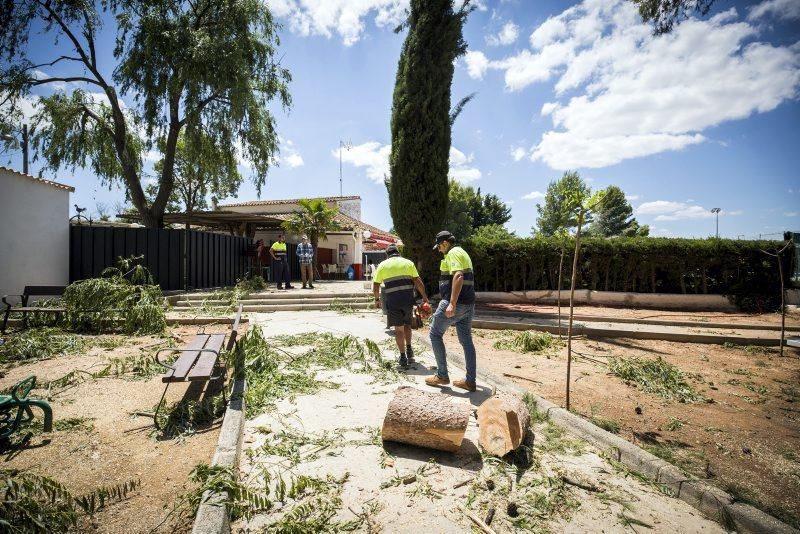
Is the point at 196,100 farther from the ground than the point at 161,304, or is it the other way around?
the point at 196,100

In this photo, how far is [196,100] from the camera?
14.7 metres

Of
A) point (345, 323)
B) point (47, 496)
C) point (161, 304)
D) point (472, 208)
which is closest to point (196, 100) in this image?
point (161, 304)

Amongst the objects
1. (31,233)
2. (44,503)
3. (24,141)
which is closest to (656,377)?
(44,503)

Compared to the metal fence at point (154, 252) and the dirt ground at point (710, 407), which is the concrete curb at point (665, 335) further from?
the metal fence at point (154, 252)

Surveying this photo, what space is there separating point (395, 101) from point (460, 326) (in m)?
11.1

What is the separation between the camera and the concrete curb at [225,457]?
7.13 feet

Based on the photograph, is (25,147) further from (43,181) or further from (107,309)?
(107,309)

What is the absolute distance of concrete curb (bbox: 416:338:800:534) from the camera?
230 cm

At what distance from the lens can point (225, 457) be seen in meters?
2.90

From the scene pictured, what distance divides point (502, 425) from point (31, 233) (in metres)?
14.0

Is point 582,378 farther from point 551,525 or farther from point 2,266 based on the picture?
point 2,266

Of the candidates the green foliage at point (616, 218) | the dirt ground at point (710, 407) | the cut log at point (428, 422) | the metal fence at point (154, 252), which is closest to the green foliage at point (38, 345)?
the metal fence at point (154, 252)

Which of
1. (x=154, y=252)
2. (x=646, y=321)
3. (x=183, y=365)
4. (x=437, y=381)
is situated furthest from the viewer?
(x=154, y=252)

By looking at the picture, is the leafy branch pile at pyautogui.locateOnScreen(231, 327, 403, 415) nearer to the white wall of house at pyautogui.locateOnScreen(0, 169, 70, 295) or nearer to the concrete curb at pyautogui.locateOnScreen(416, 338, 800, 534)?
the concrete curb at pyautogui.locateOnScreen(416, 338, 800, 534)
